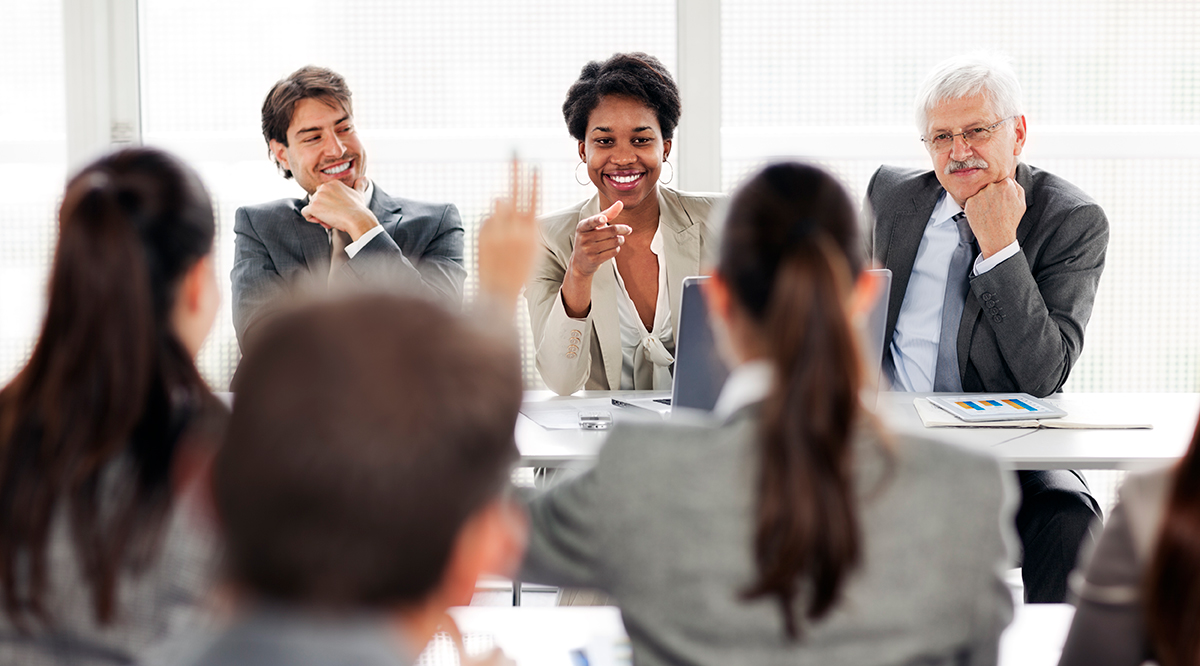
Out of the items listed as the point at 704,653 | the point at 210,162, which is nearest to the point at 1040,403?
the point at 704,653

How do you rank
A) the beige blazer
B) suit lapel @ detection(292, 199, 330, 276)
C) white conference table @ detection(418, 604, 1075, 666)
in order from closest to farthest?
1. white conference table @ detection(418, 604, 1075, 666)
2. the beige blazer
3. suit lapel @ detection(292, 199, 330, 276)

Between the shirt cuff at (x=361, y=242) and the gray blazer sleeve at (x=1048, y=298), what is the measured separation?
61.4 inches

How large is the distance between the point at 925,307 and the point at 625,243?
→ 32.3 inches

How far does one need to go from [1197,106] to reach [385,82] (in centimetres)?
284

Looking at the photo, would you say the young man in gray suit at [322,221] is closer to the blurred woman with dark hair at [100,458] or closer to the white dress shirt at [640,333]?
the white dress shirt at [640,333]

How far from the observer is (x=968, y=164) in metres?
2.49

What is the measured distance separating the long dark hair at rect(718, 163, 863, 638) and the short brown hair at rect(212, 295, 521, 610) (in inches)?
13.4

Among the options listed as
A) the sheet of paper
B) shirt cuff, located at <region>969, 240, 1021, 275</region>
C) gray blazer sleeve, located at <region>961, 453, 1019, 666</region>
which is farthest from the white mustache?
gray blazer sleeve, located at <region>961, 453, 1019, 666</region>

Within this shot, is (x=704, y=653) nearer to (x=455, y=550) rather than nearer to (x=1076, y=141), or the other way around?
(x=455, y=550)

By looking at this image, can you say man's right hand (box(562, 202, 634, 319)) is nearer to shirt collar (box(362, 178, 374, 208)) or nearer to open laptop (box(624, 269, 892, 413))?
open laptop (box(624, 269, 892, 413))

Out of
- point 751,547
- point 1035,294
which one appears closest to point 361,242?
point 1035,294

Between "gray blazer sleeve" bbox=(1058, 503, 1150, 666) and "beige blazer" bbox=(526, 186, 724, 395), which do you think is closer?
"gray blazer sleeve" bbox=(1058, 503, 1150, 666)

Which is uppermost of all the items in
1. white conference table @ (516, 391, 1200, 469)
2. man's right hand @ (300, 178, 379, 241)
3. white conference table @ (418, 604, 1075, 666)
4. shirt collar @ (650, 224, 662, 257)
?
man's right hand @ (300, 178, 379, 241)

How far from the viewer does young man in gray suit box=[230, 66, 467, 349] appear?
2.66 m
